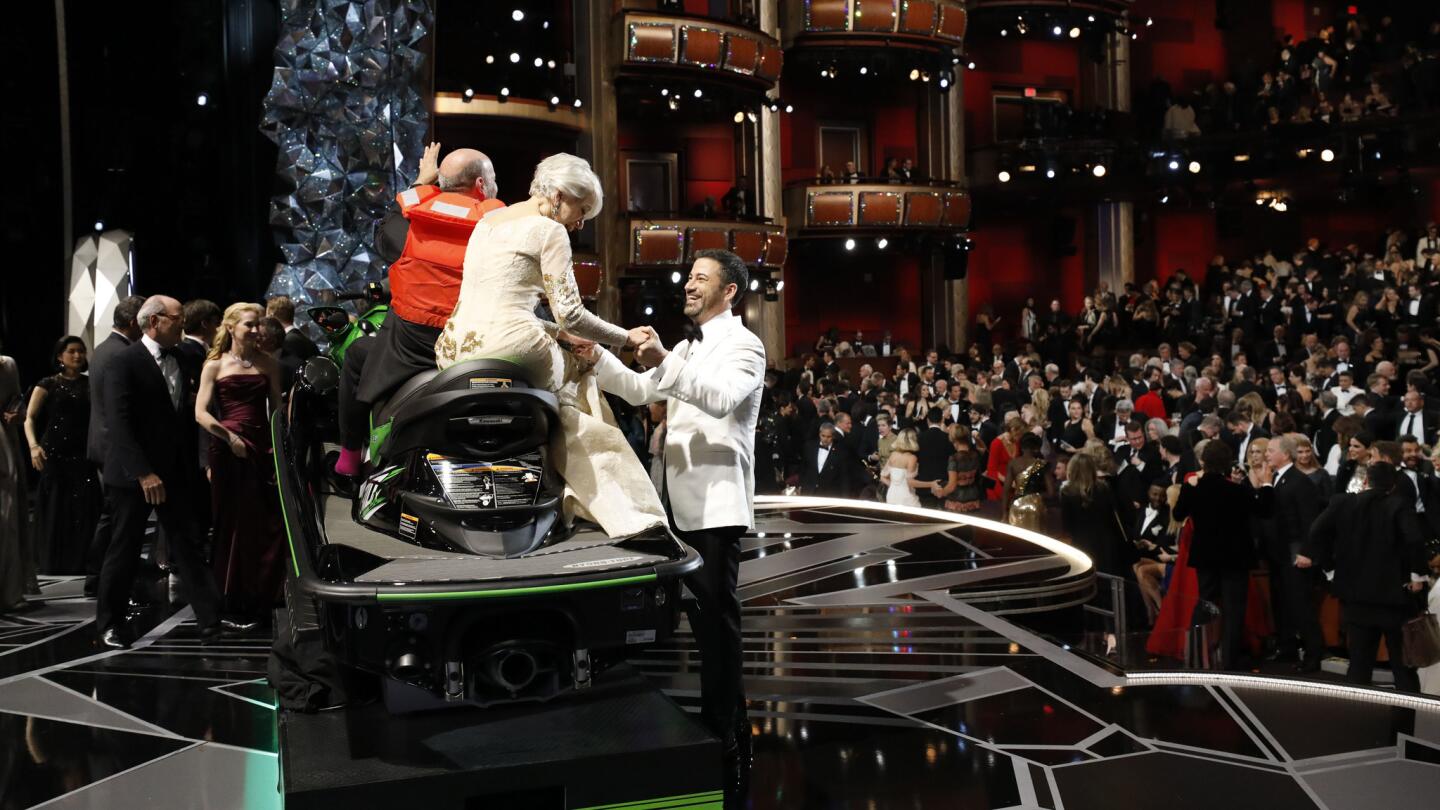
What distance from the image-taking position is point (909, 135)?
23578 mm

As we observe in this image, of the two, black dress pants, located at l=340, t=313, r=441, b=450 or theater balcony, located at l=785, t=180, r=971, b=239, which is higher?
theater balcony, located at l=785, t=180, r=971, b=239

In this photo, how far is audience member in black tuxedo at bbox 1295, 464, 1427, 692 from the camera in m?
6.21

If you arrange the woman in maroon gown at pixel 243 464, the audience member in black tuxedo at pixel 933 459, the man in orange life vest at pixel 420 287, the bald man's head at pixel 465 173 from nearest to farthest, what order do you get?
1. the man in orange life vest at pixel 420 287
2. the bald man's head at pixel 465 173
3. the woman in maroon gown at pixel 243 464
4. the audience member in black tuxedo at pixel 933 459

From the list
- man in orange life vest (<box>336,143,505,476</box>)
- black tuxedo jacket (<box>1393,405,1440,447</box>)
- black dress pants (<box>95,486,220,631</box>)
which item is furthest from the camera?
black tuxedo jacket (<box>1393,405,1440,447</box>)

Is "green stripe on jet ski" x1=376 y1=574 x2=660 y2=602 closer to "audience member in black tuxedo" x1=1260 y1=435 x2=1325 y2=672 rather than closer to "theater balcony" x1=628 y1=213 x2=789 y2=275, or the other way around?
"audience member in black tuxedo" x1=1260 y1=435 x2=1325 y2=672

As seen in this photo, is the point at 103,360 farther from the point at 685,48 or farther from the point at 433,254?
the point at 685,48

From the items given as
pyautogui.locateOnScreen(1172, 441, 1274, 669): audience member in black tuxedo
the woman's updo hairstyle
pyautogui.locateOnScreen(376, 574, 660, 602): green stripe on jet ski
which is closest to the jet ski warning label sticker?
pyautogui.locateOnScreen(376, 574, 660, 602): green stripe on jet ski

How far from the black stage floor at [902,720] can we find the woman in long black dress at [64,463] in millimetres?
1377

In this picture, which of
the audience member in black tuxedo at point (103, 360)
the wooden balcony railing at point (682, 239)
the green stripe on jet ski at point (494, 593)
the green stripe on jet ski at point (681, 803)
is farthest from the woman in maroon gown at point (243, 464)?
the wooden balcony railing at point (682, 239)

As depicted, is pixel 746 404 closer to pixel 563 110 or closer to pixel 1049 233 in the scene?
pixel 563 110

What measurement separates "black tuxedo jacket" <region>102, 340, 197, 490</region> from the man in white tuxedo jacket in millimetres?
2533

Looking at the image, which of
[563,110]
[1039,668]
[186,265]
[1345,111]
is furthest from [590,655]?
[1345,111]

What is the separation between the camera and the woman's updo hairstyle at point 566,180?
392 cm

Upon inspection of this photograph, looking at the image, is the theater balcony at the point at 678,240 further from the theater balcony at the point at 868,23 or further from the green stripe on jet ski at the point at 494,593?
the green stripe on jet ski at the point at 494,593
